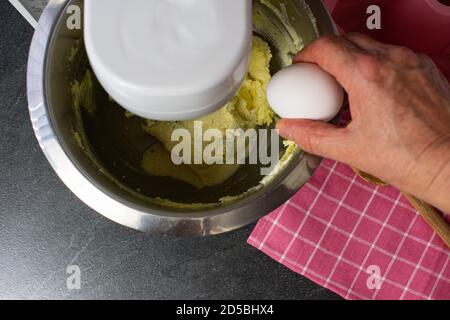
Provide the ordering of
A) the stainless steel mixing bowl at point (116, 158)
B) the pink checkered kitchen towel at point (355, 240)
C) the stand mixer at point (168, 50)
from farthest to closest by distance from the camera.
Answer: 1. the pink checkered kitchen towel at point (355, 240)
2. the stainless steel mixing bowl at point (116, 158)
3. the stand mixer at point (168, 50)

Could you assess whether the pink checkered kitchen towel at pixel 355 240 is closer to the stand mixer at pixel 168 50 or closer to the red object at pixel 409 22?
the red object at pixel 409 22

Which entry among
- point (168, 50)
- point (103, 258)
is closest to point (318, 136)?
point (168, 50)

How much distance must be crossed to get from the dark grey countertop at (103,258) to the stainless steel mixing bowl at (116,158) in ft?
0.55

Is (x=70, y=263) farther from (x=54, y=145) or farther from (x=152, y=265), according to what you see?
(x=54, y=145)

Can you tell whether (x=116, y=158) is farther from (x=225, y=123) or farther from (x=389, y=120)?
(x=389, y=120)

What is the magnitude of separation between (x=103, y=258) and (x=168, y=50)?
1.43 feet

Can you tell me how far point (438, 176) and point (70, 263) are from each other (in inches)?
21.7

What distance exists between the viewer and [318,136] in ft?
1.55

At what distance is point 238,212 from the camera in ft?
1.73

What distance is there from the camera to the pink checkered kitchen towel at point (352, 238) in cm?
72

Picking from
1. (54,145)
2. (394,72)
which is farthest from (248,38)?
(54,145)

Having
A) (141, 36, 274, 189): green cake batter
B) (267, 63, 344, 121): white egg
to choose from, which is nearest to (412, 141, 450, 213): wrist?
(267, 63, 344, 121): white egg

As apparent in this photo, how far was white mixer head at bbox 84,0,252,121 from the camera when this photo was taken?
0.43 meters

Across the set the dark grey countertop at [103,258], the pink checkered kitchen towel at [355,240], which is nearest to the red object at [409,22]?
the pink checkered kitchen towel at [355,240]
